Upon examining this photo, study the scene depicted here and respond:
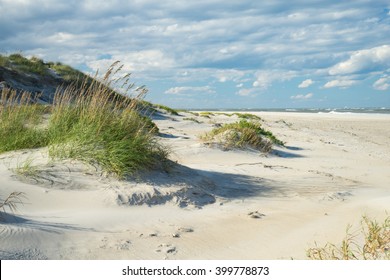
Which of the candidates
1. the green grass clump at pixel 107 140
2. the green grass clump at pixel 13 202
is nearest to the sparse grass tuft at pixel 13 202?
the green grass clump at pixel 13 202

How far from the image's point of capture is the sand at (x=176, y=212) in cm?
428

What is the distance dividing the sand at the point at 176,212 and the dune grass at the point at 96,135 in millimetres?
219

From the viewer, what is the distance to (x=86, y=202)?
5.58m

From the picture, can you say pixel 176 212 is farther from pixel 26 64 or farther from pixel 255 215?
pixel 26 64

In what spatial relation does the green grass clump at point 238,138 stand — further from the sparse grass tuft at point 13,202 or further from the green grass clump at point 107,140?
the sparse grass tuft at point 13,202

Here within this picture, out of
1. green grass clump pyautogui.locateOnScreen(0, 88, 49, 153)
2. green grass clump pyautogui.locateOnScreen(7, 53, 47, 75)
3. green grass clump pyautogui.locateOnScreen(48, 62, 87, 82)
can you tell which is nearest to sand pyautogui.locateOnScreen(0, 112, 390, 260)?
green grass clump pyautogui.locateOnScreen(0, 88, 49, 153)

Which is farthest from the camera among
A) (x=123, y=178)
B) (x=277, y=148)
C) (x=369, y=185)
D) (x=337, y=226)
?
(x=277, y=148)

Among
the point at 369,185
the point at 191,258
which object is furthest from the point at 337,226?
the point at 369,185

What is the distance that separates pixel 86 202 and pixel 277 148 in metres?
8.19

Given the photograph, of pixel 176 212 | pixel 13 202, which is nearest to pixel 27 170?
pixel 13 202

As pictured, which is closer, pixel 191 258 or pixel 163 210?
pixel 191 258

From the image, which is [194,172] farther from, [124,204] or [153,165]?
[124,204]

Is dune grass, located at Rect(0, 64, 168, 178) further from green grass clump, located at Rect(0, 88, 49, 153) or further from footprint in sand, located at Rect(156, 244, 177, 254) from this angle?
footprint in sand, located at Rect(156, 244, 177, 254)

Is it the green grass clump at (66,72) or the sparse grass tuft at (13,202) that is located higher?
the green grass clump at (66,72)
